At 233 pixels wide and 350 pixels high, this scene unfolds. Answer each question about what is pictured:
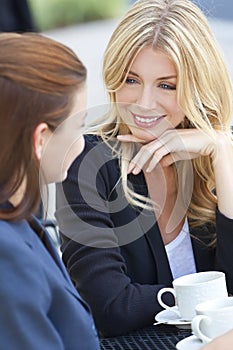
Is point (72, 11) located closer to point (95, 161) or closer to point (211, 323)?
point (95, 161)

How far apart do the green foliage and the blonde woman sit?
7861mm

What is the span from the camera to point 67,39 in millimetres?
9477

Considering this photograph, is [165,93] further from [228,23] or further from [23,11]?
[228,23]

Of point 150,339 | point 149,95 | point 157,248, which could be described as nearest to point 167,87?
point 149,95

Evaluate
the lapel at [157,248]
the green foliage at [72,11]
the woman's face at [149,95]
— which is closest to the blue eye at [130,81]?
the woman's face at [149,95]

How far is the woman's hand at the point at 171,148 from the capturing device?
2172mm

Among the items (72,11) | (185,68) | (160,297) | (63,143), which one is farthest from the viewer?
(72,11)

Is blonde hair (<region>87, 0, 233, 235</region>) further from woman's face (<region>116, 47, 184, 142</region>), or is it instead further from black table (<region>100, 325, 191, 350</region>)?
black table (<region>100, 325, 191, 350</region>)

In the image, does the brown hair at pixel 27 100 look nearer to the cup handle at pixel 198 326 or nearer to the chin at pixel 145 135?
the cup handle at pixel 198 326

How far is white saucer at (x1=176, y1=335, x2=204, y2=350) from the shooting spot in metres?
1.63

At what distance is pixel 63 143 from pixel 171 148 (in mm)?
751

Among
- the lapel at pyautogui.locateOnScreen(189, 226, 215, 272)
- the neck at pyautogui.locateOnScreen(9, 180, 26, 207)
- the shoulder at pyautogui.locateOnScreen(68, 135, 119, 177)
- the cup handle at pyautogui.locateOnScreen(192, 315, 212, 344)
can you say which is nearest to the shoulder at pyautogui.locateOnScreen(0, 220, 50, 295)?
the neck at pyautogui.locateOnScreen(9, 180, 26, 207)

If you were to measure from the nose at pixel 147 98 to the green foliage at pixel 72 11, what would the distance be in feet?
26.0

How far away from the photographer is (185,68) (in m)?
2.13
